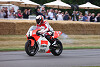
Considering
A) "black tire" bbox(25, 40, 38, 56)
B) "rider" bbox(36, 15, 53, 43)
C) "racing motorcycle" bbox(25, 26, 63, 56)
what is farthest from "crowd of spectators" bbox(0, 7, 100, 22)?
"black tire" bbox(25, 40, 38, 56)

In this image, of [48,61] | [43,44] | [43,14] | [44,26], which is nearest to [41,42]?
[43,44]

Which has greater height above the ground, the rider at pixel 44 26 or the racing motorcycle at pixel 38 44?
the rider at pixel 44 26

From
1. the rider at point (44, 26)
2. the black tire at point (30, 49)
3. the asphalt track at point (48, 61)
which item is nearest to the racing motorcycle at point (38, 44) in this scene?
the black tire at point (30, 49)

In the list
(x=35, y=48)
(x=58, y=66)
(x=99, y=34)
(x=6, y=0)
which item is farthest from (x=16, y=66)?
(x=99, y=34)

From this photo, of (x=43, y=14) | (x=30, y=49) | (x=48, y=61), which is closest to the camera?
(x=48, y=61)

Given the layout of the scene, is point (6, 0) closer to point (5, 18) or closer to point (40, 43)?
point (5, 18)

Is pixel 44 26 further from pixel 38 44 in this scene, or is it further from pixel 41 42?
pixel 38 44

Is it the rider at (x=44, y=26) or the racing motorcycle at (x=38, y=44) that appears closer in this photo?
the racing motorcycle at (x=38, y=44)

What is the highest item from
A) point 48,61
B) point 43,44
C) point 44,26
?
point 44,26

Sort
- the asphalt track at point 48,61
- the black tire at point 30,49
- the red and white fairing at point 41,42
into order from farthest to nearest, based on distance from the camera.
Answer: the red and white fairing at point 41,42 < the black tire at point 30,49 < the asphalt track at point 48,61

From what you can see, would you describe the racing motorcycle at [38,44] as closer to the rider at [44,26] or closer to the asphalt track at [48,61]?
the rider at [44,26]

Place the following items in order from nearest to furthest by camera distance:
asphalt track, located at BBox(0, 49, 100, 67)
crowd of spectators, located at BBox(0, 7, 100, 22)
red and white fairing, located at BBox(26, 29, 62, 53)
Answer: asphalt track, located at BBox(0, 49, 100, 67)
red and white fairing, located at BBox(26, 29, 62, 53)
crowd of spectators, located at BBox(0, 7, 100, 22)

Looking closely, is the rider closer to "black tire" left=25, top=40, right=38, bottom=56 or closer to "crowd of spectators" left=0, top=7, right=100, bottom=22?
→ "black tire" left=25, top=40, right=38, bottom=56

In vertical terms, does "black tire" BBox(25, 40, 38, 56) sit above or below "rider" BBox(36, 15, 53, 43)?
below
